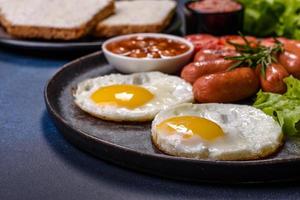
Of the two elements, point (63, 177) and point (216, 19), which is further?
point (216, 19)

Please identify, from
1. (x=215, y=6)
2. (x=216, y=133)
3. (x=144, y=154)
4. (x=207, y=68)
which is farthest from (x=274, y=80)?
(x=215, y=6)

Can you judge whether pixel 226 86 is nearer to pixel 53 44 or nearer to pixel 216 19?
pixel 216 19

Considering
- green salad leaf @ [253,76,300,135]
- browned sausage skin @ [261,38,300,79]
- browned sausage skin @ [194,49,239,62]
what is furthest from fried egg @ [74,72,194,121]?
browned sausage skin @ [261,38,300,79]

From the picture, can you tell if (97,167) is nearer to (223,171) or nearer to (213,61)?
(223,171)

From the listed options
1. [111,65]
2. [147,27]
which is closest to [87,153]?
[111,65]

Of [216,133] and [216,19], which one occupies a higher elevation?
[216,133]

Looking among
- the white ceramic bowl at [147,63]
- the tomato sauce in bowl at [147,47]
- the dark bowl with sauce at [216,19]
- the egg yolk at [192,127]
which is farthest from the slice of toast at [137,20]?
the egg yolk at [192,127]
